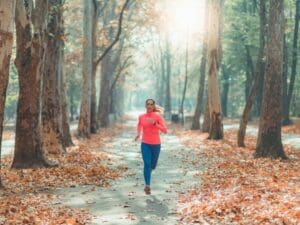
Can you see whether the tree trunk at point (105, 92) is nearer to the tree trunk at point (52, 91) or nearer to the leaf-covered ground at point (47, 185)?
A: the tree trunk at point (52, 91)

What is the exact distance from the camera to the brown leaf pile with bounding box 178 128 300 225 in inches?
334

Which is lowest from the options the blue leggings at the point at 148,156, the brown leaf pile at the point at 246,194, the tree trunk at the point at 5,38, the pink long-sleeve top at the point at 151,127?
the brown leaf pile at the point at 246,194

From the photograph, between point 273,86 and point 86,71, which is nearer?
point 273,86

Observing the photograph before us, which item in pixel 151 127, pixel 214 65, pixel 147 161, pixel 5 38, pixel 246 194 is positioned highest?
pixel 214 65

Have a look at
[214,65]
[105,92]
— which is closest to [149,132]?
[214,65]

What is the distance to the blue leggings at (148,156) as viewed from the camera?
1138 cm

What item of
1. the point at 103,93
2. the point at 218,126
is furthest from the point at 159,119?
the point at 103,93

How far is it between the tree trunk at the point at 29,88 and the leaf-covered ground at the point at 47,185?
1.92ft

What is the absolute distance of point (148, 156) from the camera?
1145cm

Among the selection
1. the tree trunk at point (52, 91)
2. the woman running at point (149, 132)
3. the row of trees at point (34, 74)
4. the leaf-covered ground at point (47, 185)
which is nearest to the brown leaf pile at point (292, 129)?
the row of trees at point (34, 74)

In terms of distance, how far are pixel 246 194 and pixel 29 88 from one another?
7.30m

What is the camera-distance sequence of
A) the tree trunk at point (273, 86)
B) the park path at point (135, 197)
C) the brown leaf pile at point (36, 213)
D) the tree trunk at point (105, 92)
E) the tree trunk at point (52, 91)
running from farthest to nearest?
the tree trunk at point (105, 92)
the tree trunk at point (52, 91)
the tree trunk at point (273, 86)
the park path at point (135, 197)
the brown leaf pile at point (36, 213)

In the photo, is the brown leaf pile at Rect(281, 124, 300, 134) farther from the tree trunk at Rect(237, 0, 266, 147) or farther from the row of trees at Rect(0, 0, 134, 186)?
the row of trees at Rect(0, 0, 134, 186)

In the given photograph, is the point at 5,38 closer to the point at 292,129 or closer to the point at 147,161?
the point at 147,161
